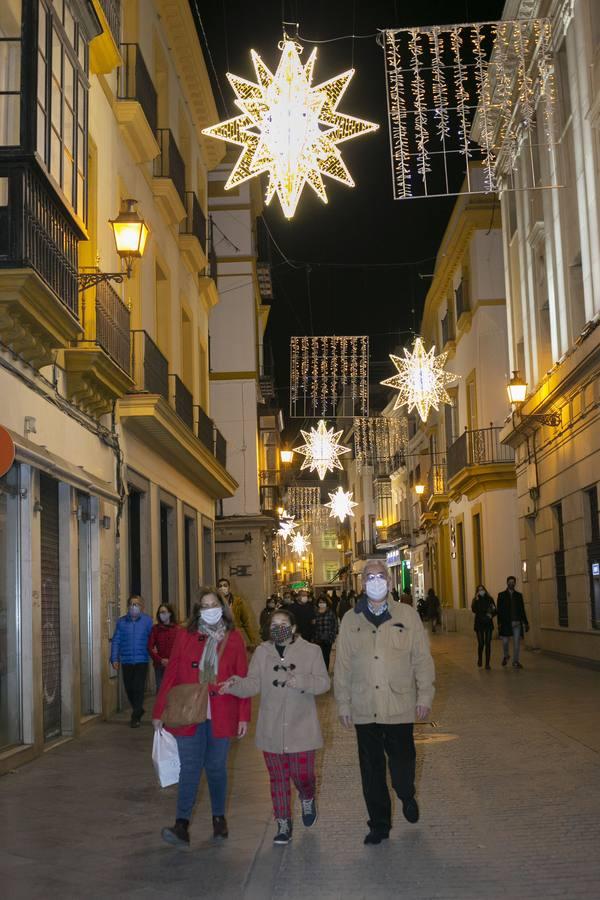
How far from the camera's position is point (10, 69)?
1130 centimetres

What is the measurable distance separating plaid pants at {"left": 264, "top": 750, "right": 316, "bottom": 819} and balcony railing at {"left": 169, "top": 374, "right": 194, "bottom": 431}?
43.5 ft

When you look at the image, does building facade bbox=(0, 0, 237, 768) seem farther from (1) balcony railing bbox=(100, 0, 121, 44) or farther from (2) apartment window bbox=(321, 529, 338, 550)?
(2) apartment window bbox=(321, 529, 338, 550)

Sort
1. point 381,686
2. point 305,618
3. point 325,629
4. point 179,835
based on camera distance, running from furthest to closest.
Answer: point 305,618 < point 325,629 < point 381,686 < point 179,835

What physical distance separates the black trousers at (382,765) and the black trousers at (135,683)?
24.7 feet

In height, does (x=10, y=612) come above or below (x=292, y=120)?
below

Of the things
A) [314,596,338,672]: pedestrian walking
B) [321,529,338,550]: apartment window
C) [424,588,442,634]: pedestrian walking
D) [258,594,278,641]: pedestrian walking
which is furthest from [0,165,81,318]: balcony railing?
[321,529,338,550]: apartment window

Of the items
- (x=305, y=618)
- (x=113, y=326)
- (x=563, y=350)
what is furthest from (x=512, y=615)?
(x=113, y=326)

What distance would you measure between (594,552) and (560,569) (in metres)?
3.58

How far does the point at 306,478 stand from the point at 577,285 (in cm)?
10434

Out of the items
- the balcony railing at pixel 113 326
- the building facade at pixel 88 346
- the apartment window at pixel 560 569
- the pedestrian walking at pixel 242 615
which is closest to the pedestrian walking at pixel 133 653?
the building facade at pixel 88 346

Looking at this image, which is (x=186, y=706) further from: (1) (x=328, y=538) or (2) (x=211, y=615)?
(1) (x=328, y=538)

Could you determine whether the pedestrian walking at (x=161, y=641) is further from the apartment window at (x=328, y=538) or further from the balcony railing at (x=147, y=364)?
the apartment window at (x=328, y=538)

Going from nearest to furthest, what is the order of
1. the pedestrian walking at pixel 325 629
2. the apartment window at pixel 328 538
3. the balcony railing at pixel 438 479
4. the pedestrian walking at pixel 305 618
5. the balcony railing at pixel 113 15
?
the balcony railing at pixel 113 15, the pedestrian walking at pixel 325 629, the pedestrian walking at pixel 305 618, the balcony railing at pixel 438 479, the apartment window at pixel 328 538

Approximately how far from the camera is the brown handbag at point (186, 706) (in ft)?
25.2
